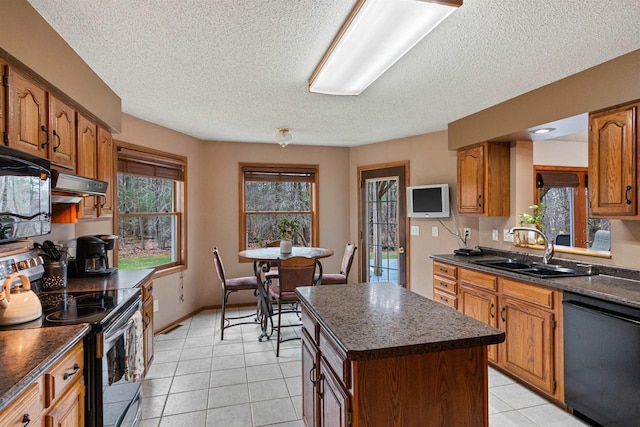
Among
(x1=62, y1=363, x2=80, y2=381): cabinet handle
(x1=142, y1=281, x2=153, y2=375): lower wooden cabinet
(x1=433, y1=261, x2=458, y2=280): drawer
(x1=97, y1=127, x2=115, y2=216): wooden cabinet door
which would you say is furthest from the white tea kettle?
(x1=433, y1=261, x2=458, y2=280): drawer

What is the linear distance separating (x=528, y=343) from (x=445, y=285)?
1.00 m

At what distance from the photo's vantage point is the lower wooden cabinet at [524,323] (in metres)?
2.45

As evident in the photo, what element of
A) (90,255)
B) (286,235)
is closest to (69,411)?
(90,255)

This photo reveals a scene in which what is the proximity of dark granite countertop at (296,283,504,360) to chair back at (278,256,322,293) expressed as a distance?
1340mm

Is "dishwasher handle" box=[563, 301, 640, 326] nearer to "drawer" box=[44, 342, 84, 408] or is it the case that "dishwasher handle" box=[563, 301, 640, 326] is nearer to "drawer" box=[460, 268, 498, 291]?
"drawer" box=[460, 268, 498, 291]

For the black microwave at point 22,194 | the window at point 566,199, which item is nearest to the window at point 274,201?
the window at point 566,199

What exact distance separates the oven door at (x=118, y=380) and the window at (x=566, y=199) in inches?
183

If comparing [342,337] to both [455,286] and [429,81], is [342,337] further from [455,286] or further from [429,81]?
[455,286]

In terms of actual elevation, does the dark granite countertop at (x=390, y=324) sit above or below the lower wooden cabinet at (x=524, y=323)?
above

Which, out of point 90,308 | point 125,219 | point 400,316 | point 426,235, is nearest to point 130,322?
point 90,308

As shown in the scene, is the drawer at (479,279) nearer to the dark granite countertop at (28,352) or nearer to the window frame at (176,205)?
the dark granite countertop at (28,352)

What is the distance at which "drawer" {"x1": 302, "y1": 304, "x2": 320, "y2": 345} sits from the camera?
177 cm

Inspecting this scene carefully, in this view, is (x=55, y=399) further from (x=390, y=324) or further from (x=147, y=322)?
(x=147, y=322)

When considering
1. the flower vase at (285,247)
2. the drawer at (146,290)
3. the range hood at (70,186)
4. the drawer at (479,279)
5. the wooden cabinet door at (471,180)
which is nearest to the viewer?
the range hood at (70,186)
